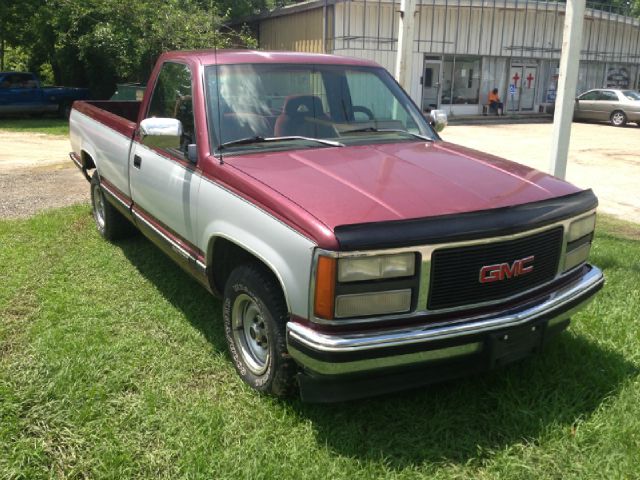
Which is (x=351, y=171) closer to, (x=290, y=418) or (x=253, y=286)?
(x=253, y=286)

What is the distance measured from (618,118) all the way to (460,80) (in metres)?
6.88

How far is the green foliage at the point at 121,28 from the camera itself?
20.1 meters

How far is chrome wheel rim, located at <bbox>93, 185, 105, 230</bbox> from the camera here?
6.37 m

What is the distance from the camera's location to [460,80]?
2739cm

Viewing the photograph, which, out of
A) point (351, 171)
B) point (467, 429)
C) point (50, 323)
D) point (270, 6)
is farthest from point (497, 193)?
point (270, 6)

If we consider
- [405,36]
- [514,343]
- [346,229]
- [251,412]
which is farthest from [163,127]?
[405,36]

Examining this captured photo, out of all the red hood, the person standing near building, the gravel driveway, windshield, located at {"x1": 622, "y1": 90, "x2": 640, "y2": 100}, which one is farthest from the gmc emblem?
the person standing near building

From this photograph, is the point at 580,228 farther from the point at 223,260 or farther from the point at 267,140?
the point at 223,260

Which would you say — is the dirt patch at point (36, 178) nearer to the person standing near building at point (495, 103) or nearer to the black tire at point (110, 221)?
the black tire at point (110, 221)

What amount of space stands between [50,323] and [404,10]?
5.69 m

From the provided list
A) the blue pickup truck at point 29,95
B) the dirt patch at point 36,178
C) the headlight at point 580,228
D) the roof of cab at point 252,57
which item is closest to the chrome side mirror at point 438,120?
the roof of cab at point 252,57

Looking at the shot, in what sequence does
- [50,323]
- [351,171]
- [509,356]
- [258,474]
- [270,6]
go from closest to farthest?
[258,474], [509,356], [351,171], [50,323], [270,6]

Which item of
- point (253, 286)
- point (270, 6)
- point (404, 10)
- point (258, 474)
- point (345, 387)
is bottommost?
point (258, 474)

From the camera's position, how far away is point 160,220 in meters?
4.39
